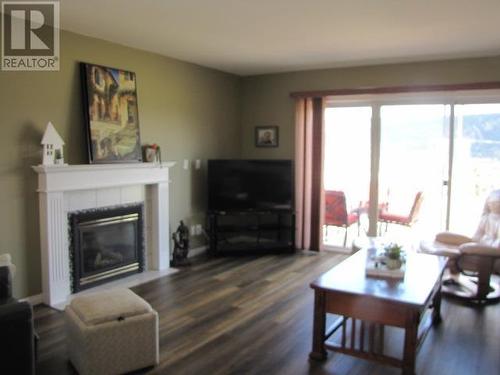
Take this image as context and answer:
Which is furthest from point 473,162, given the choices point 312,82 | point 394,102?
point 312,82

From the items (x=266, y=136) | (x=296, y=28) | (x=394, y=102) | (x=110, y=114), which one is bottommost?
(x=266, y=136)

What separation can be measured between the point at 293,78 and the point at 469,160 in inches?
92.6

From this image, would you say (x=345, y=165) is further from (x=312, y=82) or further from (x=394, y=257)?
(x=394, y=257)

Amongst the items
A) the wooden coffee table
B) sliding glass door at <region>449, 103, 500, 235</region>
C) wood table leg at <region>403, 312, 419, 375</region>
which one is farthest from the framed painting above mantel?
sliding glass door at <region>449, 103, 500, 235</region>

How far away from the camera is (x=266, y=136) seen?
5898 mm

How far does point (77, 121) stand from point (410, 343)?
321cm

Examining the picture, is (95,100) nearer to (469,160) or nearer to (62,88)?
(62,88)

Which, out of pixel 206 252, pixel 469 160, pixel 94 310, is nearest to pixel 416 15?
pixel 469 160

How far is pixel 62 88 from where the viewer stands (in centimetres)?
374

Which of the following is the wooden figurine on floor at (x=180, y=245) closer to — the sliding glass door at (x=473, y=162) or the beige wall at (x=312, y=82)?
the beige wall at (x=312, y=82)

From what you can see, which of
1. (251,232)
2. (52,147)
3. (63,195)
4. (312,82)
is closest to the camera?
(52,147)

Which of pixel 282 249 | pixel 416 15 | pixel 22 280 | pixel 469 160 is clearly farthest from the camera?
pixel 282 249

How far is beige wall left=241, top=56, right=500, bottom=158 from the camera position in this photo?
15.2 feet

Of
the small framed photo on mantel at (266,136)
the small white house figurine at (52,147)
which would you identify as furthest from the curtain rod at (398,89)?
the small white house figurine at (52,147)
